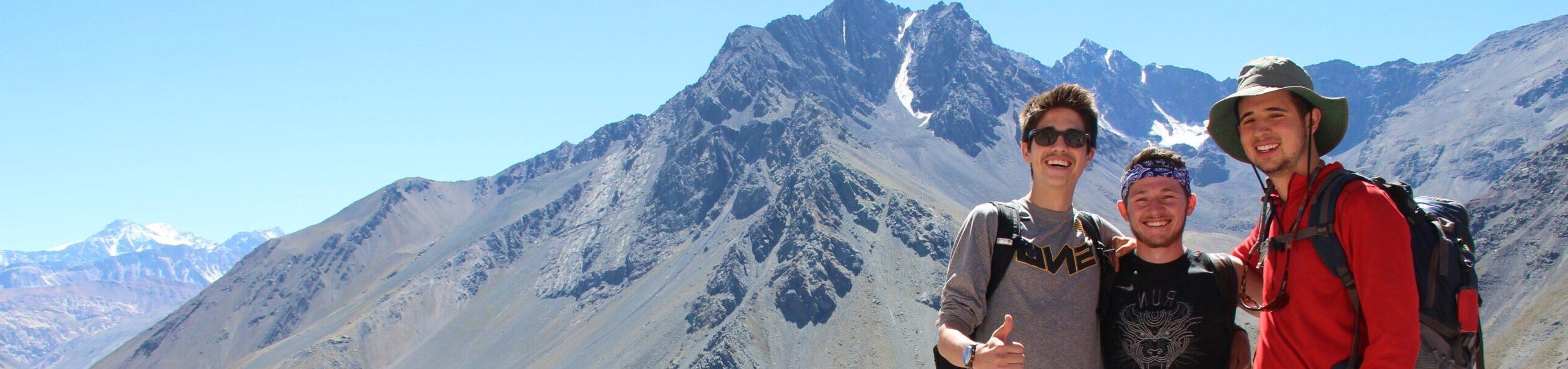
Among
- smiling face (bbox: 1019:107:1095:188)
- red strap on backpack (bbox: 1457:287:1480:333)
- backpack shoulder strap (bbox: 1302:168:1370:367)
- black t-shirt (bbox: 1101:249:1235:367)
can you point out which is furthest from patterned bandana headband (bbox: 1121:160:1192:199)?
red strap on backpack (bbox: 1457:287:1480:333)

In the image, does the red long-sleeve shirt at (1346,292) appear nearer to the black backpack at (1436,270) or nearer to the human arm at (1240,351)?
the black backpack at (1436,270)

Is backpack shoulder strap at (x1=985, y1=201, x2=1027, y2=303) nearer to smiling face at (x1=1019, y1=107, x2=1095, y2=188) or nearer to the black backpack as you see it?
smiling face at (x1=1019, y1=107, x2=1095, y2=188)

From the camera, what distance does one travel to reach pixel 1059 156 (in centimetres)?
769

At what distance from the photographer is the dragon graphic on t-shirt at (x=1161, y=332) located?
24.3 feet

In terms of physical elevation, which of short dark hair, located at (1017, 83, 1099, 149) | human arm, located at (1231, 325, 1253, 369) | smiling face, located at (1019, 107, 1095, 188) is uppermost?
short dark hair, located at (1017, 83, 1099, 149)

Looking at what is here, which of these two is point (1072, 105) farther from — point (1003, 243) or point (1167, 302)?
point (1167, 302)

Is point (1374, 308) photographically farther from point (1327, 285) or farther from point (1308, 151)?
point (1308, 151)

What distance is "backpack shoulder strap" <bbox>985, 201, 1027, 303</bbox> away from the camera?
293 inches

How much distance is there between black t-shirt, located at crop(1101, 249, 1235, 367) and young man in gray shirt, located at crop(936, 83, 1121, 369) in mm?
229

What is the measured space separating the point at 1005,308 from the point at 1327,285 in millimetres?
2105

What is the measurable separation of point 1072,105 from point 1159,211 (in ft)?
3.37

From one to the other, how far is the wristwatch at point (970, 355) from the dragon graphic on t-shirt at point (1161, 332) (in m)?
1.29

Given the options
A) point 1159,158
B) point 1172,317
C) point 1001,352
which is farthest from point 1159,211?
point 1001,352

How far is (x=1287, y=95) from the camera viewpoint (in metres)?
7.18
